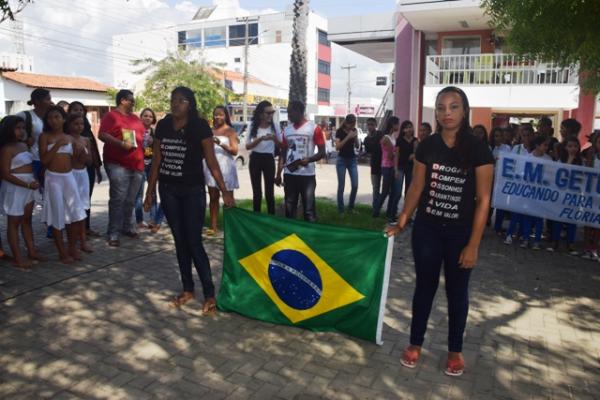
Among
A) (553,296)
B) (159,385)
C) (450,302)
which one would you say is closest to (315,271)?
(450,302)

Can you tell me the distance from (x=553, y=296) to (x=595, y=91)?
518cm

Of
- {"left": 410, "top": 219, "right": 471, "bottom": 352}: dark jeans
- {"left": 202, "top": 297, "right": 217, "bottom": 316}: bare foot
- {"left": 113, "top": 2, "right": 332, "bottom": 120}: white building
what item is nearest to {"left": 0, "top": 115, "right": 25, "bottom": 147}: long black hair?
{"left": 202, "top": 297, "right": 217, "bottom": 316}: bare foot

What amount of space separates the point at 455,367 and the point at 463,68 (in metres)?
16.7

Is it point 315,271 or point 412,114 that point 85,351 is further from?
point 412,114

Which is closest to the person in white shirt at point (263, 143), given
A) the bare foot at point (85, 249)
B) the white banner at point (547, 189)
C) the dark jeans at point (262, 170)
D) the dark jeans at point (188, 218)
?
the dark jeans at point (262, 170)

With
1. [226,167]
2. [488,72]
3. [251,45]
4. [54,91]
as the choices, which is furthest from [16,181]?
[251,45]

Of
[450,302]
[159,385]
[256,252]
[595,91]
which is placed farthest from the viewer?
[595,91]

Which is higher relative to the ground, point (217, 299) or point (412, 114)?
point (412, 114)

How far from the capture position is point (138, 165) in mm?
7184

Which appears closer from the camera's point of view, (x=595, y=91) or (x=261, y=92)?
(x=595, y=91)

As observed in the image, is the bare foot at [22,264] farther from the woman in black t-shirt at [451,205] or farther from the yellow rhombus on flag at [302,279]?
the woman in black t-shirt at [451,205]

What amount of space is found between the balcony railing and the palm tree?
873 centimetres

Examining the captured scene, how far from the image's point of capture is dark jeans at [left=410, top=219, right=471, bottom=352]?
3.55 m

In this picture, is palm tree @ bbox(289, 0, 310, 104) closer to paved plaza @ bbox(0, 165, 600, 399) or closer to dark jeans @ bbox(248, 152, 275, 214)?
dark jeans @ bbox(248, 152, 275, 214)
